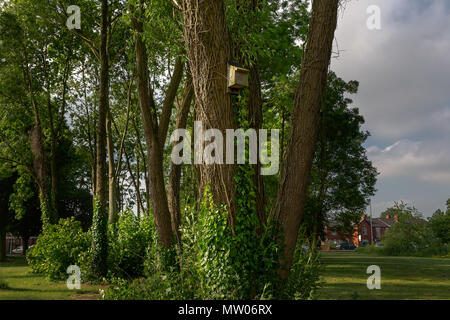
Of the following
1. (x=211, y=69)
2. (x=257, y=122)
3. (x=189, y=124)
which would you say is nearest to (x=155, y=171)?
(x=257, y=122)

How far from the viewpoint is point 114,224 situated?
15.0 meters

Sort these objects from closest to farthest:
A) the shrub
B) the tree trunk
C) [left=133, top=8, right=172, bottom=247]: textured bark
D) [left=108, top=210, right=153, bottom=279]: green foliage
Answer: [left=133, top=8, right=172, bottom=247]: textured bark, the shrub, [left=108, top=210, right=153, bottom=279]: green foliage, the tree trunk

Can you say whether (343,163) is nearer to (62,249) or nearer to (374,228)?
(62,249)

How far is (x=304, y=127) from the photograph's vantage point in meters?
5.70

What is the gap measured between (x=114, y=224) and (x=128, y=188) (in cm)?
1856

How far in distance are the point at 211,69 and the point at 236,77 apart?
16.3 inches

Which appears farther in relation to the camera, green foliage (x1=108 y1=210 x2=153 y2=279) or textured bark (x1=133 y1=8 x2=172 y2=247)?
green foliage (x1=108 y1=210 x2=153 y2=279)

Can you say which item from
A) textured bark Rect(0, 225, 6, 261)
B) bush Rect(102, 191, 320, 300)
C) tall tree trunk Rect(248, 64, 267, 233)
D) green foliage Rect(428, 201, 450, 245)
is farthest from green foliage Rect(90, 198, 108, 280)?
green foliage Rect(428, 201, 450, 245)

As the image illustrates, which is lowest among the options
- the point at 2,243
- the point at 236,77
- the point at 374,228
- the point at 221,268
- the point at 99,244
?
the point at 374,228

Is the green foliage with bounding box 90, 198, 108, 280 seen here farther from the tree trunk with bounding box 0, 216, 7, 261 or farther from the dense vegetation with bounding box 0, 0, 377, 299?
the tree trunk with bounding box 0, 216, 7, 261

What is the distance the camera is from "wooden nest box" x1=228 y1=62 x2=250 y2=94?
18.3 feet

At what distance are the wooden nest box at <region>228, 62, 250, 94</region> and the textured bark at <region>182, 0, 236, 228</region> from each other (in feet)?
0.32

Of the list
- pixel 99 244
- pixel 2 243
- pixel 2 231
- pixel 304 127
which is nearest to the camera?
pixel 304 127

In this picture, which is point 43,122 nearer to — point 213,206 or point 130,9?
point 130,9
